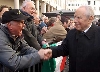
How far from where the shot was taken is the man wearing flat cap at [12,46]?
341 centimetres

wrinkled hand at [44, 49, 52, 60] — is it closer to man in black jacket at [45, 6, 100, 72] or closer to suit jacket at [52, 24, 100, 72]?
man in black jacket at [45, 6, 100, 72]

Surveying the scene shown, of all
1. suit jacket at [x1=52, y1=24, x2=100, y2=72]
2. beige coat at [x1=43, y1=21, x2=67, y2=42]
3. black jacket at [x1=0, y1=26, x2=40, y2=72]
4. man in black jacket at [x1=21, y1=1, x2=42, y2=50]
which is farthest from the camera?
beige coat at [x1=43, y1=21, x2=67, y2=42]

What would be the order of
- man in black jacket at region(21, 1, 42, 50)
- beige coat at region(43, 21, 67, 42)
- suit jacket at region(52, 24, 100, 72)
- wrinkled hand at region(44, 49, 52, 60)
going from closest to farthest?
wrinkled hand at region(44, 49, 52, 60), suit jacket at region(52, 24, 100, 72), man in black jacket at region(21, 1, 42, 50), beige coat at region(43, 21, 67, 42)

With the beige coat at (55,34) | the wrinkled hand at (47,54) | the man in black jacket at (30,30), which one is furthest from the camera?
the beige coat at (55,34)

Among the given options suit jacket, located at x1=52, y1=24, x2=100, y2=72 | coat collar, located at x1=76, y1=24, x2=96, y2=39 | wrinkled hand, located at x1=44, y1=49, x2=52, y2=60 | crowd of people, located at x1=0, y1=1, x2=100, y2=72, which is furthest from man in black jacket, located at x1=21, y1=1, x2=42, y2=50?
coat collar, located at x1=76, y1=24, x2=96, y2=39

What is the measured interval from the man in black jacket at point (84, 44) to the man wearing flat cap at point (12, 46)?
0.45 meters

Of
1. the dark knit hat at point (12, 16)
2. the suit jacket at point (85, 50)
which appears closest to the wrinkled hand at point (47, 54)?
the suit jacket at point (85, 50)

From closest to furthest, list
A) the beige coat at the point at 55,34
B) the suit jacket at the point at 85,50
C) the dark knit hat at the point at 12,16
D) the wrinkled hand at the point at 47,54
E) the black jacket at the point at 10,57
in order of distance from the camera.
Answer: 1. the black jacket at the point at 10,57
2. the dark knit hat at the point at 12,16
3. the wrinkled hand at the point at 47,54
4. the suit jacket at the point at 85,50
5. the beige coat at the point at 55,34

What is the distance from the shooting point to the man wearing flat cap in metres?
3.41

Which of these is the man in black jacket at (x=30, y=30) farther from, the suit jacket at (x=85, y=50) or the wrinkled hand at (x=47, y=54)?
the suit jacket at (x=85, y=50)

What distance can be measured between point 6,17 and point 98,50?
1.56 metres

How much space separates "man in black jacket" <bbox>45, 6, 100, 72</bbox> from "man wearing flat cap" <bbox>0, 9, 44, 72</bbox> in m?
0.45

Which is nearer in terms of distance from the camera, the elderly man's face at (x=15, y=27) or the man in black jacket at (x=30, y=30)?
the elderly man's face at (x=15, y=27)

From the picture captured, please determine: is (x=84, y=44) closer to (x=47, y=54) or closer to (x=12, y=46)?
(x=47, y=54)
